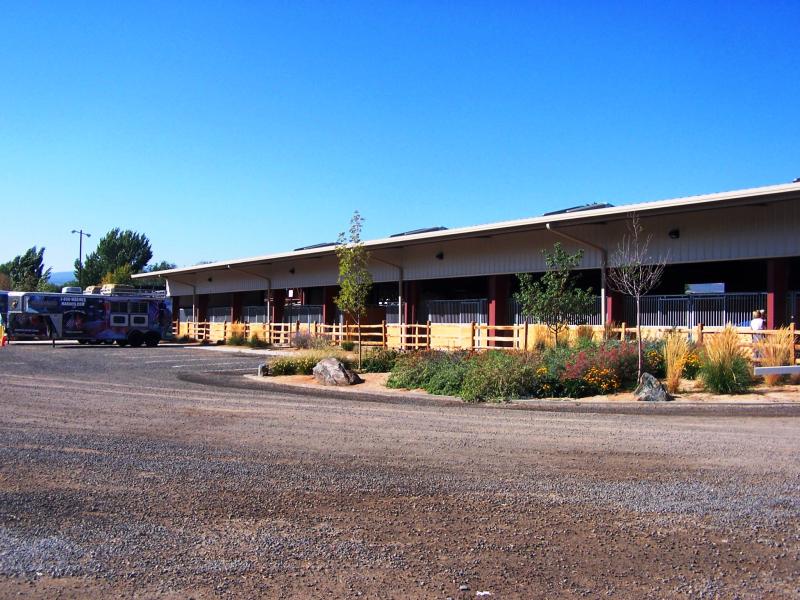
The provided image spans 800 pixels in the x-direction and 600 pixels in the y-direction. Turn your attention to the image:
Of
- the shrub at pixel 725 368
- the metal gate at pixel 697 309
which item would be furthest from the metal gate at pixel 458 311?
the shrub at pixel 725 368

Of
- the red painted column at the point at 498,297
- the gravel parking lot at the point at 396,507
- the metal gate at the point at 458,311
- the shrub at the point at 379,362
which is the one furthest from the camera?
the metal gate at the point at 458,311

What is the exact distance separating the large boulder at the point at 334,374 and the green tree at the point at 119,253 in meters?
75.5

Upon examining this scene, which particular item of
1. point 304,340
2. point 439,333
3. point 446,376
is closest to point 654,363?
point 446,376

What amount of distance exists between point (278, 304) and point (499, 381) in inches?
1097

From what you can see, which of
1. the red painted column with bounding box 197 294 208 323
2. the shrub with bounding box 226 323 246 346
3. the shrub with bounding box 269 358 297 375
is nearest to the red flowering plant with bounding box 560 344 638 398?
the shrub with bounding box 269 358 297 375

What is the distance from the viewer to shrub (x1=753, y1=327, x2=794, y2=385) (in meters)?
16.6

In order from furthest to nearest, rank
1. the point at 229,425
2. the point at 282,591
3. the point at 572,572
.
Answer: the point at 229,425 → the point at 572,572 → the point at 282,591

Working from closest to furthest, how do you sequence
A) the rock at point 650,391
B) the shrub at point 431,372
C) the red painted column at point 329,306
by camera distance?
the rock at point 650,391 < the shrub at point 431,372 < the red painted column at point 329,306

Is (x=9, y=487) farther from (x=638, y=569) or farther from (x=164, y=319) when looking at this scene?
(x=164, y=319)

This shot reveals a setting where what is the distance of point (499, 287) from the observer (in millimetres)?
28938

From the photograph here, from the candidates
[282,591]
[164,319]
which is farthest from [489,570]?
[164,319]

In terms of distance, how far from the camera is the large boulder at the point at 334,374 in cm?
1942

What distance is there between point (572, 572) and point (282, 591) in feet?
6.13

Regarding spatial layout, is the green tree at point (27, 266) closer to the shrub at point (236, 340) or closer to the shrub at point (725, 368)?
the shrub at point (236, 340)
